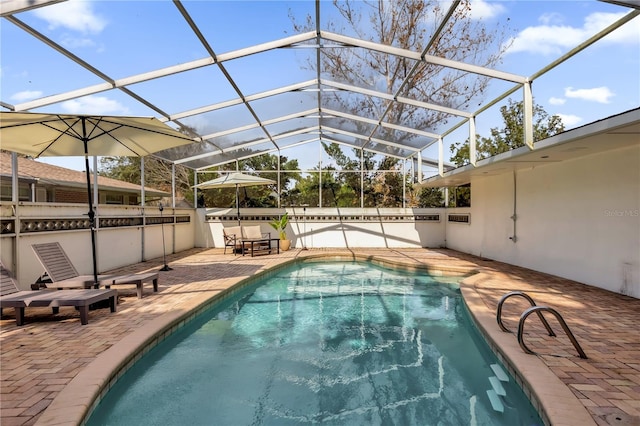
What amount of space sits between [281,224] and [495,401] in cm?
1030

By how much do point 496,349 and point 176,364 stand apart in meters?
3.34

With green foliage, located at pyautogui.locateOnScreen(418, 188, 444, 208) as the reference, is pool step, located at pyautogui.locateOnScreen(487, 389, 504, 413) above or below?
below

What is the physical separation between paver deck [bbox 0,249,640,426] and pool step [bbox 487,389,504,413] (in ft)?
1.06

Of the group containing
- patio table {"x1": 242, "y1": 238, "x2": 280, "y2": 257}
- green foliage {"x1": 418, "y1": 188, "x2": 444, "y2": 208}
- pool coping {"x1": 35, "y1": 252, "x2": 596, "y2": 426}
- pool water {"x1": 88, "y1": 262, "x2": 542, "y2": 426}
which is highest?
green foliage {"x1": 418, "y1": 188, "x2": 444, "y2": 208}

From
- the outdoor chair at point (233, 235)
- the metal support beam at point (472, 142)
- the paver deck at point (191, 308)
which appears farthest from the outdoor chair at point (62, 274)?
the metal support beam at point (472, 142)

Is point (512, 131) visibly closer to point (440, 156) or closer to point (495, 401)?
point (440, 156)

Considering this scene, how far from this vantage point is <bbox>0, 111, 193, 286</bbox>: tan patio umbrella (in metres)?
4.82

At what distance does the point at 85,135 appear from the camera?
511cm

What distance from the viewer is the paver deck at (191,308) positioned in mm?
2523

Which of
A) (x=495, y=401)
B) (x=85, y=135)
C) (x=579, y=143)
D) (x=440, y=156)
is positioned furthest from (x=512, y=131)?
(x=85, y=135)

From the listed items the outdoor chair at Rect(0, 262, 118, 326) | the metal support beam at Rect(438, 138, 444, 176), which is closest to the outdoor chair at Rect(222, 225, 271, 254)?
the metal support beam at Rect(438, 138, 444, 176)

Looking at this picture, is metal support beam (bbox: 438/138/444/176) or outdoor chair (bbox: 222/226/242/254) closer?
metal support beam (bbox: 438/138/444/176)

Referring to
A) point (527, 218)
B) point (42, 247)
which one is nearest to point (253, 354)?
point (42, 247)

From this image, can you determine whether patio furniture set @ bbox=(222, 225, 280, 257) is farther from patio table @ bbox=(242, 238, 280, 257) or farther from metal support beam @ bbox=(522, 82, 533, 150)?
metal support beam @ bbox=(522, 82, 533, 150)
